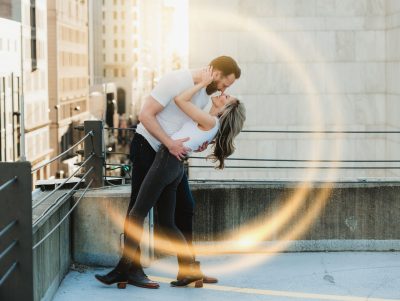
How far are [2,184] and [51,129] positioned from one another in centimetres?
8947

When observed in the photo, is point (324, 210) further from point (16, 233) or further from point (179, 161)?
point (16, 233)

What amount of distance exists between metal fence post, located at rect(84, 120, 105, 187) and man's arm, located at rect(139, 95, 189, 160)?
1.75m

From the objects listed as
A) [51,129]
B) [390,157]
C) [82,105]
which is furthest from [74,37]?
[390,157]

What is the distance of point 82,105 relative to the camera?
11600 centimetres

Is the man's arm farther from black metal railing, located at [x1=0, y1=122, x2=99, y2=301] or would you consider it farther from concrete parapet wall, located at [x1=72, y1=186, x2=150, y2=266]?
concrete parapet wall, located at [x1=72, y1=186, x2=150, y2=266]

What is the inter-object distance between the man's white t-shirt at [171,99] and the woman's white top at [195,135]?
0.35 ft

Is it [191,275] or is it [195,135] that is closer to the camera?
[195,135]

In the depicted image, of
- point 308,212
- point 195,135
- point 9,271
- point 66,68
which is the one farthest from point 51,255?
point 66,68

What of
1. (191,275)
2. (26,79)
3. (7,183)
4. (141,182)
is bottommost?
(191,275)

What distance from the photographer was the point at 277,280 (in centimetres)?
712

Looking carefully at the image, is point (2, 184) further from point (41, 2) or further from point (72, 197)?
point (41, 2)

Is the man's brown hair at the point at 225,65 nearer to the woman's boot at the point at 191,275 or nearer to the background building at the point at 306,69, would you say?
the woman's boot at the point at 191,275

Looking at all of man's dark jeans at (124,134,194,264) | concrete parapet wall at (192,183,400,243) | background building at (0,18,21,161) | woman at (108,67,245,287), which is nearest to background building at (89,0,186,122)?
background building at (0,18,21,161)

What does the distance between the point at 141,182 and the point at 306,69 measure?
8991mm
